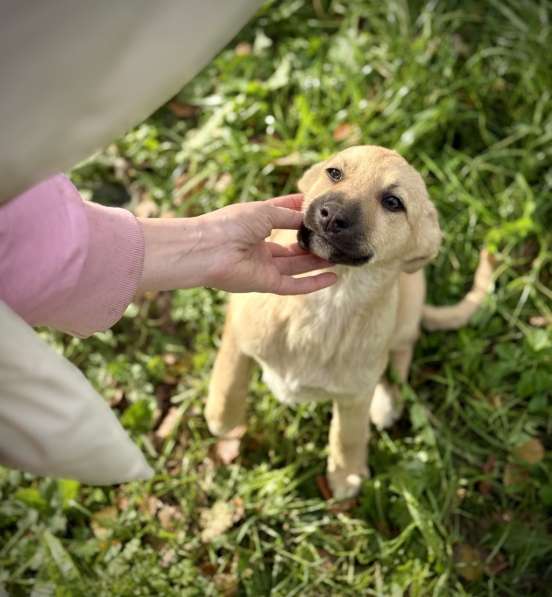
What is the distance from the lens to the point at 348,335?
256 cm

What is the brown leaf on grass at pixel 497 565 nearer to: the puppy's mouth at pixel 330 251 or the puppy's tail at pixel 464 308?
the puppy's tail at pixel 464 308

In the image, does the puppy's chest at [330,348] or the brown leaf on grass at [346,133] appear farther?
the brown leaf on grass at [346,133]

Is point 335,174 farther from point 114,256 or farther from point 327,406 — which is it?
point 327,406

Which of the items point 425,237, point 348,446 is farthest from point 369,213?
point 348,446

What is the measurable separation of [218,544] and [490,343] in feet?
5.26

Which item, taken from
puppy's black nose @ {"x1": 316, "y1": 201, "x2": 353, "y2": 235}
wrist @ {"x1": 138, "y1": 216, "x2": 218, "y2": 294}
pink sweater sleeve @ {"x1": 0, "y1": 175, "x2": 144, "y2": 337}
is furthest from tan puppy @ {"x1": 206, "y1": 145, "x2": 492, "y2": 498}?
pink sweater sleeve @ {"x1": 0, "y1": 175, "x2": 144, "y2": 337}

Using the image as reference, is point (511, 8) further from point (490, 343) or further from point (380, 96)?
point (490, 343)

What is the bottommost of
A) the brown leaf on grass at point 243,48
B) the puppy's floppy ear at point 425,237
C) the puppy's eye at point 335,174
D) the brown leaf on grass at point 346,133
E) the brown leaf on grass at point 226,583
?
the brown leaf on grass at point 226,583

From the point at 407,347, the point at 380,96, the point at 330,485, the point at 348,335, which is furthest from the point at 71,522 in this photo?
the point at 380,96

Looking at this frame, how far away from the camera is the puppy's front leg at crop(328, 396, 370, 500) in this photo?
2762 millimetres

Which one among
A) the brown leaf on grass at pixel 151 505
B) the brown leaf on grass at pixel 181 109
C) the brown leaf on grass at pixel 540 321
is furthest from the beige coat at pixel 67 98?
the brown leaf on grass at pixel 181 109

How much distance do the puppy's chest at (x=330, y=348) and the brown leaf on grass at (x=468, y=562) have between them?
0.91 m

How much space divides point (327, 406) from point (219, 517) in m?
0.69

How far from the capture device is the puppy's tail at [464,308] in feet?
11.0
